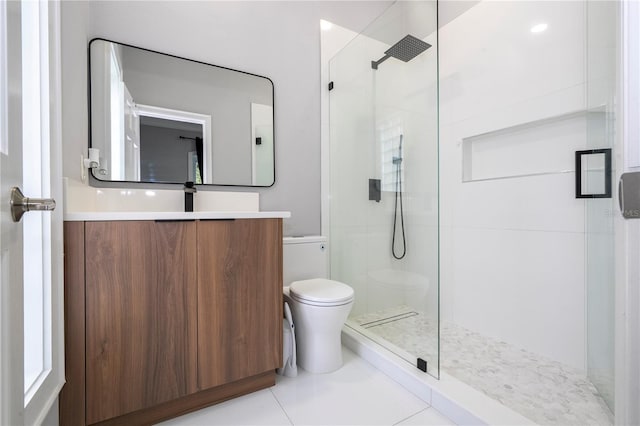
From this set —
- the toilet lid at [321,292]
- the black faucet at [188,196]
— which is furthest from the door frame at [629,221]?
the black faucet at [188,196]

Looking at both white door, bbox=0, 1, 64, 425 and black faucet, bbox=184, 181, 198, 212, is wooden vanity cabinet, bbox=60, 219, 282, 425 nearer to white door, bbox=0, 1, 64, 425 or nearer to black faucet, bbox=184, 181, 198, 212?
white door, bbox=0, 1, 64, 425

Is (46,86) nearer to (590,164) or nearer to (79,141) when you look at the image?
(79,141)

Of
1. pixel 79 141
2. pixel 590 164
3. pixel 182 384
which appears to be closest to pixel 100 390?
pixel 182 384

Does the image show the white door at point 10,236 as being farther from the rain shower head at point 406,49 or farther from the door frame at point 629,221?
the rain shower head at point 406,49

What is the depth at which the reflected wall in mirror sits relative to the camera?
1.54 m

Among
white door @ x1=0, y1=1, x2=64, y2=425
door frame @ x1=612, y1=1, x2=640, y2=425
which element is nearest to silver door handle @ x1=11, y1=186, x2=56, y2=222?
white door @ x1=0, y1=1, x2=64, y2=425

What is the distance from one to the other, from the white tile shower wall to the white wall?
100 centimetres

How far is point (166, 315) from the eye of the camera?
1.17 m

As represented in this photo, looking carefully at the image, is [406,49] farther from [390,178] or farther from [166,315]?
[166,315]

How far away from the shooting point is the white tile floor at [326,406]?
1229mm

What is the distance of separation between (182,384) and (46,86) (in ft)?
4.00

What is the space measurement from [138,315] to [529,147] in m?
2.27

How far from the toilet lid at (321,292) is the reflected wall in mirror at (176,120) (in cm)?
74

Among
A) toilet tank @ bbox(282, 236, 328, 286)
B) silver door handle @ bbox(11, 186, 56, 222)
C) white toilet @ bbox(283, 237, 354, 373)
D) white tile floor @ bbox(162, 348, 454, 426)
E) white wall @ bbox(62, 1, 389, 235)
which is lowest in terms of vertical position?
white tile floor @ bbox(162, 348, 454, 426)
